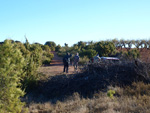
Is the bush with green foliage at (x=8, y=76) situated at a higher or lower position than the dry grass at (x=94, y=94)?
higher

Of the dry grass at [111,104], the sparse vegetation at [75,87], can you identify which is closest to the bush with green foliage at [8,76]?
the sparse vegetation at [75,87]

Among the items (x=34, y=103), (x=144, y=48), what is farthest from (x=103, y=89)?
(x=144, y=48)

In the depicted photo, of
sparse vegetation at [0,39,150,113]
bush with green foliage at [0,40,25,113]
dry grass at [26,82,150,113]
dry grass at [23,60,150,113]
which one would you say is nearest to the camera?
bush with green foliage at [0,40,25,113]

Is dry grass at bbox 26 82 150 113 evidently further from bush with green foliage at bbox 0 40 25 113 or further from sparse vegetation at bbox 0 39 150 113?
bush with green foliage at bbox 0 40 25 113

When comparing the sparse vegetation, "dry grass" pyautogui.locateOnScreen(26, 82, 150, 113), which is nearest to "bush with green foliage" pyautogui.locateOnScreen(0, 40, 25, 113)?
the sparse vegetation

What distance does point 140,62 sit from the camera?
10438 millimetres

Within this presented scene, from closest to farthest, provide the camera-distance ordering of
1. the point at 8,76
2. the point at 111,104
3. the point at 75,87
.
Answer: the point at 8,76 < the point at 111,104 < the point at 75,87

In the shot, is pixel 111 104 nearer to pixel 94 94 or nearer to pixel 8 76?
pixel 94 94

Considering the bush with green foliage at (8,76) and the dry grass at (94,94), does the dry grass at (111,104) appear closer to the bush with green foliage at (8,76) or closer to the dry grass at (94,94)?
the dry grass at (94,94)

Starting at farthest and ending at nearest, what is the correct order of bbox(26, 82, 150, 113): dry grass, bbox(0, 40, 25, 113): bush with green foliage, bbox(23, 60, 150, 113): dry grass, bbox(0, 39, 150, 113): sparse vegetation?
bbox(23, 60, 150, 113): dry grass → bbox(26, 82, 150, 113): dry grass → bbox(0, 39, 150, 113): sparse vegetation → bbox(0, 40, 25, 113): bush with green foliage

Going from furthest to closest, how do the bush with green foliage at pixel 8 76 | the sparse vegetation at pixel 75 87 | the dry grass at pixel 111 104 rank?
the dry grass at pixel 111 104, the sparse vegetation at pixel 75 87, the bush with green foliage at pixel 8 76

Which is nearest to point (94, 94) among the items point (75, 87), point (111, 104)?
point (75, 87)

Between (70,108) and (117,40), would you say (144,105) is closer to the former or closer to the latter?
(70,108)

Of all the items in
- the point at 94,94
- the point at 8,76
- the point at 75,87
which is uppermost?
the point at 8,76
